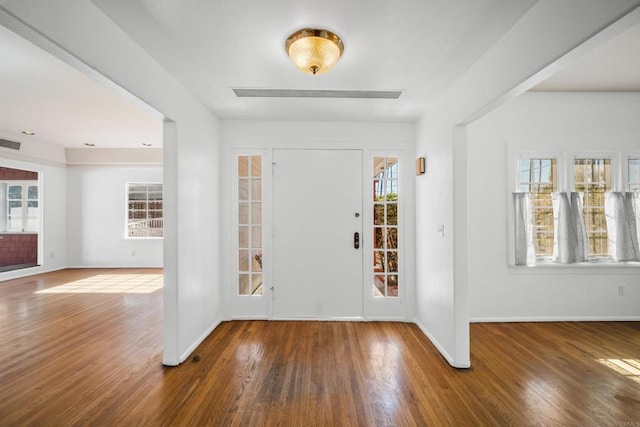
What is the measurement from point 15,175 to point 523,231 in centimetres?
Answer: 1049

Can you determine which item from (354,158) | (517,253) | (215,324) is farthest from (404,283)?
(215,324)

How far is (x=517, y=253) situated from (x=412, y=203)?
4.56 feet

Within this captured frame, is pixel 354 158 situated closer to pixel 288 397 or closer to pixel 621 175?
pixel 288 397

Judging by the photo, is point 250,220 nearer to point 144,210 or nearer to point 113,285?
point 113,285

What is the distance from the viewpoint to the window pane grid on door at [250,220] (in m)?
3.95

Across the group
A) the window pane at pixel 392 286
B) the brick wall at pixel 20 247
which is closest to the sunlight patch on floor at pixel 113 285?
the brick wall at pixel 20 247

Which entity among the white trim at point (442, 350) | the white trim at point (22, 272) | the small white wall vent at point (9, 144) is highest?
the small white wall vent at point (9, 144)

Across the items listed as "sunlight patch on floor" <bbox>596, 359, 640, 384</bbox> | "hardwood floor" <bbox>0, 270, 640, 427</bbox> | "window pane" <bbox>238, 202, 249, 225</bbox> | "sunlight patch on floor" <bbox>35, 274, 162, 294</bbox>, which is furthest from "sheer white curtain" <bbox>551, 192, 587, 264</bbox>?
"sunlight patch on floor" <bbox>35, 274, 162, 294</bbox>

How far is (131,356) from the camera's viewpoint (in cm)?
292

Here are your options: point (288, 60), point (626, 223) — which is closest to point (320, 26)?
point (288, 60)

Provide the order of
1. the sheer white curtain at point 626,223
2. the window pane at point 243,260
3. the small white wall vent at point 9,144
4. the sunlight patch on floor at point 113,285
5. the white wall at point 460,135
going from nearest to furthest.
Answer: the white wall at point 460,135 → the sheer white curtain at point 626,223 → the window pane at point 243,260 → the sunlight patch on floor at point 113,285 → the small white wall vent at point 9,144

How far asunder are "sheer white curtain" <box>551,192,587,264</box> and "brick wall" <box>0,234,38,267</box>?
34.3 feet

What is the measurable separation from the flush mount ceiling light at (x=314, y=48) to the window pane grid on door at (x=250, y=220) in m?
2.00

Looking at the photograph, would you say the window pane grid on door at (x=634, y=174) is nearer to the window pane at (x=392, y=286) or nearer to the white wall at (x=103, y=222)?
the window pane at (x=392, y=286)
